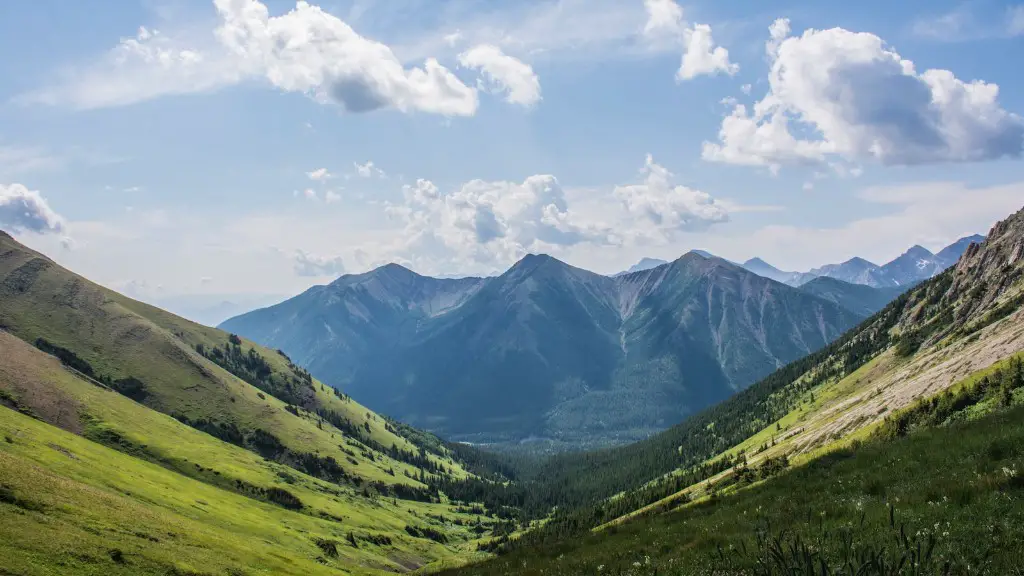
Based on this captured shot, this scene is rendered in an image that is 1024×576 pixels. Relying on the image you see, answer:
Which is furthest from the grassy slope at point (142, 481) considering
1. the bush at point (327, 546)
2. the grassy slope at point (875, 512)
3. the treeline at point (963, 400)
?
the treeline at point (963, 400)

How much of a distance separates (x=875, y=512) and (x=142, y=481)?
12382cm

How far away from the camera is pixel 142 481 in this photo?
10469 cm

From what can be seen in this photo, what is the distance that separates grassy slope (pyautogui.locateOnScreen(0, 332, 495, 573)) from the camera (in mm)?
61219

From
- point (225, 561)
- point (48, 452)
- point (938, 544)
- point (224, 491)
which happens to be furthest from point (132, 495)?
point (938, 544)

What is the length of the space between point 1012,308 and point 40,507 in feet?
642

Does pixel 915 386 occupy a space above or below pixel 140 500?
above

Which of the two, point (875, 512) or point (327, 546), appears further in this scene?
point (327, 546)

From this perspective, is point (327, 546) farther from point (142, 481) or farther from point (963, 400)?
point (963, 400)

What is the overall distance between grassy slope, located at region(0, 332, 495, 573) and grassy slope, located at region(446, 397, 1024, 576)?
163ft

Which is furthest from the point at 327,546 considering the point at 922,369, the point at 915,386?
the point at 922,369

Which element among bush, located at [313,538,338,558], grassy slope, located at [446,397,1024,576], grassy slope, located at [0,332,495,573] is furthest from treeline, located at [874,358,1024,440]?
bush, located at [313,538,338,558]

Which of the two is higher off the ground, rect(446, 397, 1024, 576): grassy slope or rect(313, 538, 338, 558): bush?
rect(446, 397, 1024, 576): grassy slope

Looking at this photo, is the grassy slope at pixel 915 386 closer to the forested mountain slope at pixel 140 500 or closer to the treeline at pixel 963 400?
Answer: the treeline at pixel 963 400

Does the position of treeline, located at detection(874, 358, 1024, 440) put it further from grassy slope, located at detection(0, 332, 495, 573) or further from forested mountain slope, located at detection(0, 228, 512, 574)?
grassy slope, located at detection(0, 332, 495, 573)
